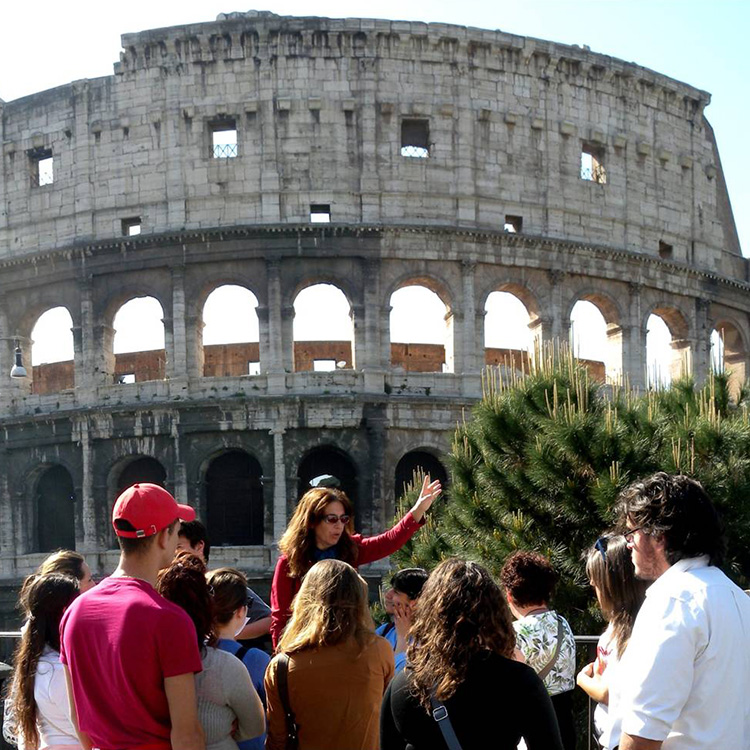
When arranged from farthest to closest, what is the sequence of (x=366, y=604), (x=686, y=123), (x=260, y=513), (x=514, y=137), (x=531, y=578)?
(x=686, y=123) < (x=514, y=137) < (x=260, y=513) < (x=531, y=578) < (x=366, y=604)

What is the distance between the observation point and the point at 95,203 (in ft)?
94.5

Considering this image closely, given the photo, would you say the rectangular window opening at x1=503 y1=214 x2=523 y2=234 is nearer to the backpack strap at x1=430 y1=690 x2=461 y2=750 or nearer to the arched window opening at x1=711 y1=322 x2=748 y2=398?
the arched window opening at x1=711 y1=322 x2=748 y2=398

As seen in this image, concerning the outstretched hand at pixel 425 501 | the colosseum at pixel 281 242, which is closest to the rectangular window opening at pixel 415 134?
the colosseum at pixel 281 242

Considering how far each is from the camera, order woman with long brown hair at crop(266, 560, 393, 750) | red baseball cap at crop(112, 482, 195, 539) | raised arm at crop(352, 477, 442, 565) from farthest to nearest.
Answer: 1. raised arm at crop(352, 477, 442, 565)
2. woman with long brown hair at crop(266, 560, 393, 750)
3. red baseball cap at crop(112, 482, 195, 539)

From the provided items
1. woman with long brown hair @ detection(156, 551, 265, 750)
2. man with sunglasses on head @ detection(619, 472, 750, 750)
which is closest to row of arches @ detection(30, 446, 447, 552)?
woman with long brown hair @ detection(156, 551, 265, 750)

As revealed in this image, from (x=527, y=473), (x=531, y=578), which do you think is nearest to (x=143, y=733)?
(x=531, y=578)

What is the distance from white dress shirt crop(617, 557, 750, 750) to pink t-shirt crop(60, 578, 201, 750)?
1.78m

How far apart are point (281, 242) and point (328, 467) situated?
564cm

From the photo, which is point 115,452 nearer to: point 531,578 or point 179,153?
point 179,153

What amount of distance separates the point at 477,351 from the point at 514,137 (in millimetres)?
5744

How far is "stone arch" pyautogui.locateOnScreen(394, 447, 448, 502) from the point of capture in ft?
90.3

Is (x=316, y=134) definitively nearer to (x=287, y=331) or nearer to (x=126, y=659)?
(x=287, y=331)

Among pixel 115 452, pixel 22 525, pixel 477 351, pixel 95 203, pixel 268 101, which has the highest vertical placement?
pixel 268 101

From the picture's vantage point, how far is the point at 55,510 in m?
28.6
